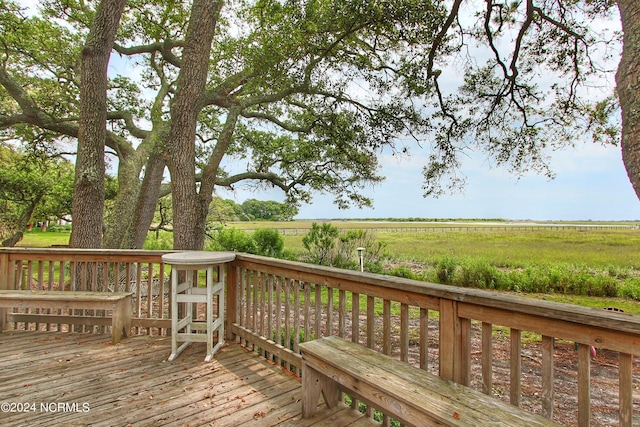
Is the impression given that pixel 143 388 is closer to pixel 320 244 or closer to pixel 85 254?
pixel 85 254

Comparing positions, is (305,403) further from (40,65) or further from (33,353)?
(40,65)

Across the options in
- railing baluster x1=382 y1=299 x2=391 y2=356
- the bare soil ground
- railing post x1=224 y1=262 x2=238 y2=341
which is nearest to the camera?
railing baluster x1=382 y1=299 x2=391 y2=356

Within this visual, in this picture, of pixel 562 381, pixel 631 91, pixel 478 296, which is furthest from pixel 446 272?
pixel 478 296

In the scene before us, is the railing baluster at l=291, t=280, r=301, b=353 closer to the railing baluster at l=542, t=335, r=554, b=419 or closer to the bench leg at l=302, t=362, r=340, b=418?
the bench leg at l=302, t=362, r=340, b=418

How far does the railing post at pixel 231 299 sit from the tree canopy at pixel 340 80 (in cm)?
120

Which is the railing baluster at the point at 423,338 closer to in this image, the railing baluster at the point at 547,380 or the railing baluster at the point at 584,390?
the railing baluster at the point at 547,380

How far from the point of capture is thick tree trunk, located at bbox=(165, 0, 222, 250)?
4242mm

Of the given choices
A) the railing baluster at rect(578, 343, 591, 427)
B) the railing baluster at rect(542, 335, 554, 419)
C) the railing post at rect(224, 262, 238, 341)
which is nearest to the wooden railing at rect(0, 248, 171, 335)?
the railing post at rect(224, 262, 238, 341)

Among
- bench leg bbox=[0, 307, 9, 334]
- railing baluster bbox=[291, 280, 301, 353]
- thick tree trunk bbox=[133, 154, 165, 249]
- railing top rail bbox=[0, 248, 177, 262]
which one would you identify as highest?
thick tree trunk bbox=[133, 154, 165, 249]

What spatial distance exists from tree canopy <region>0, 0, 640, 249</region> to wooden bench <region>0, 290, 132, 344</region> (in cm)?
112

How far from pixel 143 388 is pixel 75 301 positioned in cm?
146

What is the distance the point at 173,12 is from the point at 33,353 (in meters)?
7.88

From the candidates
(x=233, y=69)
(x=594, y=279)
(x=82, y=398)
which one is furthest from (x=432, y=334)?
(x=594, y=279)

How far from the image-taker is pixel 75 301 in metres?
3.22
